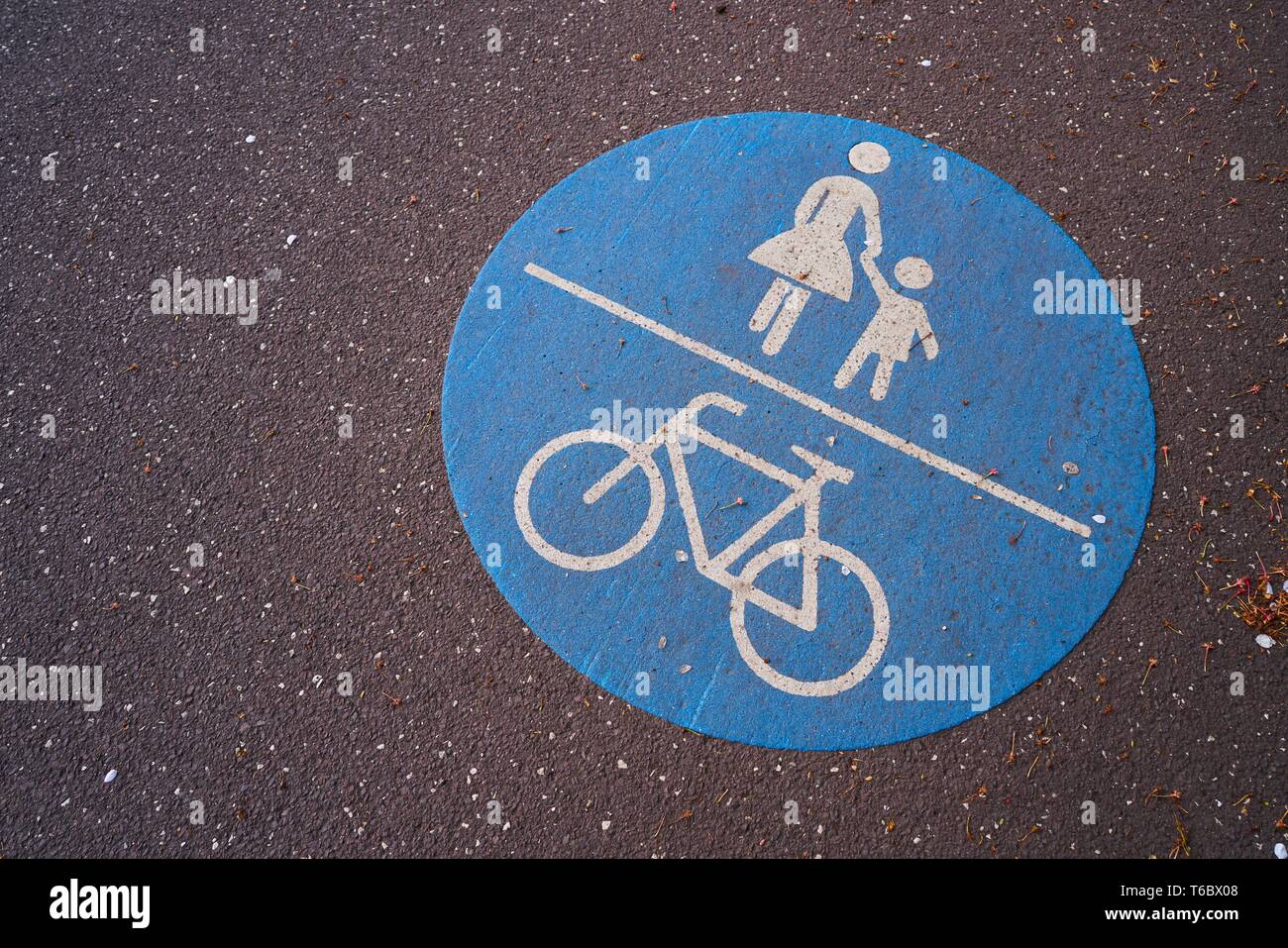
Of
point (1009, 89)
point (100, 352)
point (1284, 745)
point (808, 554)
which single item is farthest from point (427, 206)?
point (1284, 745)

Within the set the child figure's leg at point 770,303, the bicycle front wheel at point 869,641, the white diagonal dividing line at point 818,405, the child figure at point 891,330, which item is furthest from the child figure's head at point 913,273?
the bicycle front wheel at point 869,641

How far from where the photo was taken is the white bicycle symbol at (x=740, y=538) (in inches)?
139

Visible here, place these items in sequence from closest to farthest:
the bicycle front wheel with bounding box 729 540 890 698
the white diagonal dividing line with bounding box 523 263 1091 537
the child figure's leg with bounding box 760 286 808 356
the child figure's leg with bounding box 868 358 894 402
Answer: the bicycle front wheel with bounding box 729 540 890 698
the white diagonal dividing line with bounding box 523 263 1091 537
the child figure's leg with bounding box 868 358 894 402
the child figure's leg with bounding box 760 286 808 356

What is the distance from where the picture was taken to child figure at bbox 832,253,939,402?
3.95m

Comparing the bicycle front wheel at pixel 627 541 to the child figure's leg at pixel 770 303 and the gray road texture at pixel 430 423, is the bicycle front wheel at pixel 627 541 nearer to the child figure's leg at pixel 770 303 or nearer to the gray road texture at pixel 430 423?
the gray road texture at pixel 430 423

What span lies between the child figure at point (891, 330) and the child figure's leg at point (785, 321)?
316mm

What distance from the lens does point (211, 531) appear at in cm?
384

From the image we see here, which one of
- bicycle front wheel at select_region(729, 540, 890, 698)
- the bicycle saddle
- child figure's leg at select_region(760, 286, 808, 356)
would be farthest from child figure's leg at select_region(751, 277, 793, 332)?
bicycle front wheel at select_region(729, 540, 890, 698)

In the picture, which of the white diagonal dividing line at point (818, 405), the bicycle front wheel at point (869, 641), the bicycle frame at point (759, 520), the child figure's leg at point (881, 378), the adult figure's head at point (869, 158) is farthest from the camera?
→ the adult figure's head at point (869, 158)

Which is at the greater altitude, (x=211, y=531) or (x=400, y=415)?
(x=400, y=415)

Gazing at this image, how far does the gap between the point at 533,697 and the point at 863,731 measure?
137 centimetres

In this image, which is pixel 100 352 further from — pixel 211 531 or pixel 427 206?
pixel 427 206

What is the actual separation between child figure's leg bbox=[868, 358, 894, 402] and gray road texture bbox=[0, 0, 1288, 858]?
1266 millimetres

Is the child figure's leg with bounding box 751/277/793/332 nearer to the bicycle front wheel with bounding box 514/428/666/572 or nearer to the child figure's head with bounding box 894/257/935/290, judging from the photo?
the child figure's head with bounding box 894/257/935/290
